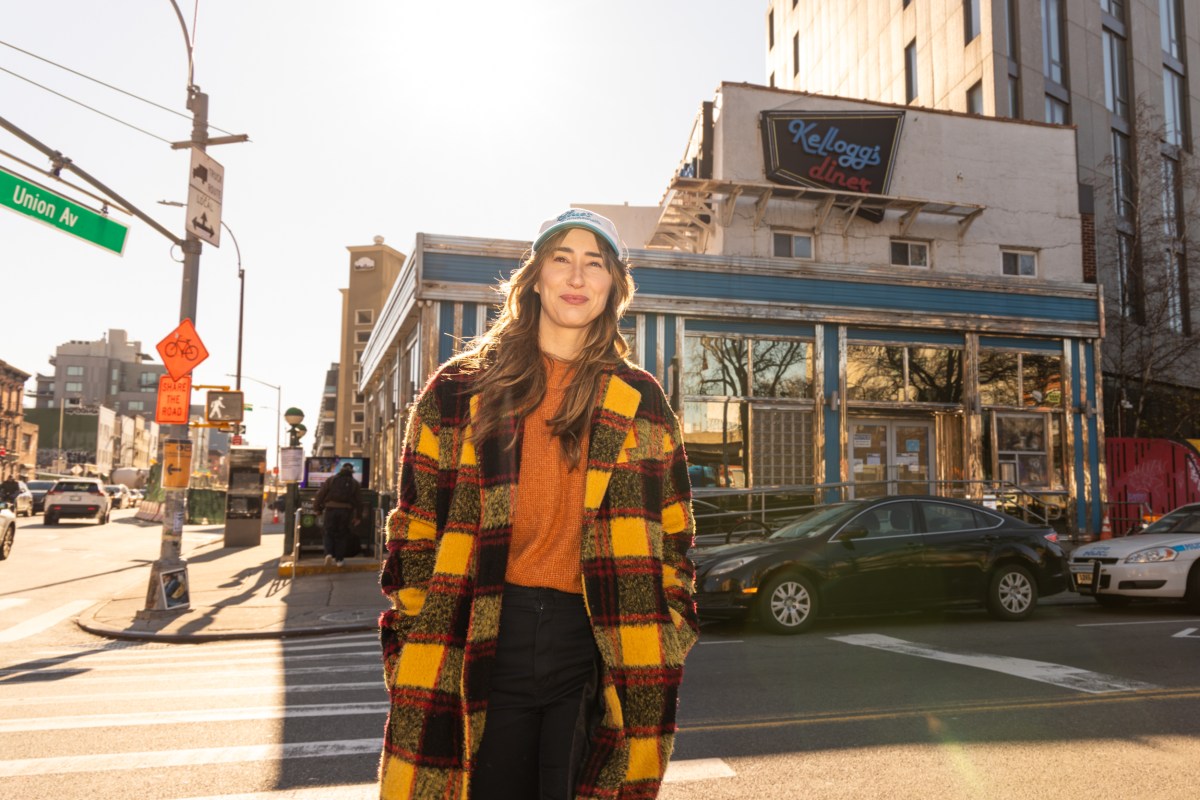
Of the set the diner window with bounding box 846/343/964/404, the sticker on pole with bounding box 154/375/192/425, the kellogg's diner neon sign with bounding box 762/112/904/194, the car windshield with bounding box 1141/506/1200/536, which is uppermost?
the kellogg's diner neon sign with bounding box 762/112/904/194

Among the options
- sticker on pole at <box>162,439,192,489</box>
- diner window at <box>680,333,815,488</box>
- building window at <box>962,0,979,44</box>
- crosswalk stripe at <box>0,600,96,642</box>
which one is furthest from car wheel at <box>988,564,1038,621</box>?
building window at <box>962,0,979,44</box>

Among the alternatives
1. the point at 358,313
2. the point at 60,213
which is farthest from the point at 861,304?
the point at 358,313

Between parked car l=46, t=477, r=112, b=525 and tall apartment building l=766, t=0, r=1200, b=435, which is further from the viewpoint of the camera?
parked car l=46, t=477, r=112, b=525

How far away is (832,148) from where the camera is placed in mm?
19984

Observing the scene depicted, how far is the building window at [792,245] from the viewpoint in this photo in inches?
795

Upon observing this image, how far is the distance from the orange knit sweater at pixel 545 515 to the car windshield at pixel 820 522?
8358 mm

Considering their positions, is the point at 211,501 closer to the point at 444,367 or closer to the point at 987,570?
the point at 987,570

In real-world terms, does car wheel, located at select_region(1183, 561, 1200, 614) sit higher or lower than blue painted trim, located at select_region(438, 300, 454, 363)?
lower

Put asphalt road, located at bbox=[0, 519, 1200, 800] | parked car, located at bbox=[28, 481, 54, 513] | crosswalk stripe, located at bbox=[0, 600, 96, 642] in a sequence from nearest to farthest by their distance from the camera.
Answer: asphalt road, located at bbox=[0, 519, 1200, 800]
crosswalk stripe, located at bbox=[0, 600, 96, 642]
parked car, located at bbox=[28, 481, 54, 513]

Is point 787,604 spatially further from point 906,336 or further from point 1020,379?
point 1020,379

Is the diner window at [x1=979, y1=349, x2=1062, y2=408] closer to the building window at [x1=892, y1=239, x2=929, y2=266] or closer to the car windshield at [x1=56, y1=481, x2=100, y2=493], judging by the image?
the building window at [x1=892, y1=239, x2=929, y2=266]

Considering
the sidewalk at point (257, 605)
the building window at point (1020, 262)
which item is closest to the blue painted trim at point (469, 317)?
the sidewalk at point (257, 605)

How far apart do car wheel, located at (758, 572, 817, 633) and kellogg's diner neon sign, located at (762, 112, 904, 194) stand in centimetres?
1185

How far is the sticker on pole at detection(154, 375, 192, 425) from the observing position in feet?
40.1
